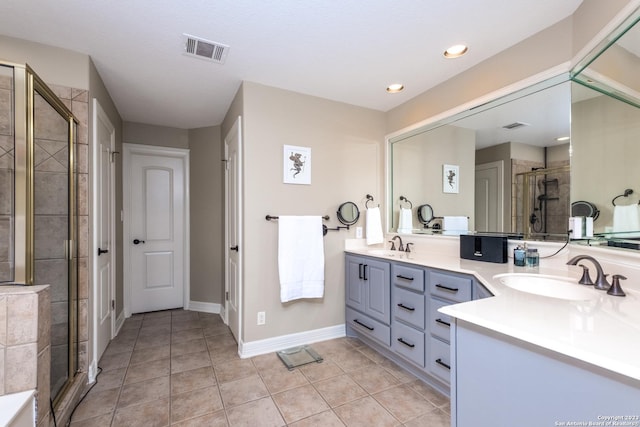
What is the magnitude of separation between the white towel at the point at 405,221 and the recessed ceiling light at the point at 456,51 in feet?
4.61

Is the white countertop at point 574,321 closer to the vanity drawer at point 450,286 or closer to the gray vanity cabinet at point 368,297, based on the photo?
the vanity drawer at point 450,286

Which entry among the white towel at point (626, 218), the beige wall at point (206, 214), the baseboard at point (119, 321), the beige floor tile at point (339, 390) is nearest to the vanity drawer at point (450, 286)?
the white towel at point (626, 218)

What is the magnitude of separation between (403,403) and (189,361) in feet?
5.62

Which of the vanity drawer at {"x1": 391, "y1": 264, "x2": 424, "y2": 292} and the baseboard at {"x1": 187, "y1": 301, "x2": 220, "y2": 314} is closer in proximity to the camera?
the vanity drawer at {"x1": 391, "y1": 264, "x2": 424, "y2": 292}

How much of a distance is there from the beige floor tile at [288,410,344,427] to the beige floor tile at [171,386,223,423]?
54 cm

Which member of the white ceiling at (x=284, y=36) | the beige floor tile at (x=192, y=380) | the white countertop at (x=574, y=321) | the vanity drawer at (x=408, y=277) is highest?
the white ceiling at (x=284, y=36)

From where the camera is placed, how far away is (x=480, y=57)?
6.73ft

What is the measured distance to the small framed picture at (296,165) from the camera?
8.33 feet

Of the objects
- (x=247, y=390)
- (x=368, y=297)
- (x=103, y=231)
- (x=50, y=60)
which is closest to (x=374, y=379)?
(x=368, y=297)

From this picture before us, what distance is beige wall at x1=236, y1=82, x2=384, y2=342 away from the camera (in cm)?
242

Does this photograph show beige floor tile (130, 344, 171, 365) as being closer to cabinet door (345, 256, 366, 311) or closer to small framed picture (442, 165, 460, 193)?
cabinet door (345, 256, 366, 311)

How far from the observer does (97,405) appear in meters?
1.77

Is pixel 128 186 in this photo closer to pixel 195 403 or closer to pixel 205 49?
pixel 205 49

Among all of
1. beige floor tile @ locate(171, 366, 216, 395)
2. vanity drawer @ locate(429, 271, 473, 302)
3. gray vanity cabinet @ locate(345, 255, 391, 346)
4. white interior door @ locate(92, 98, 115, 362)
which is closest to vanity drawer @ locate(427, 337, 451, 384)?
vanity drawer @ locate(429, 271, 473, 302)
